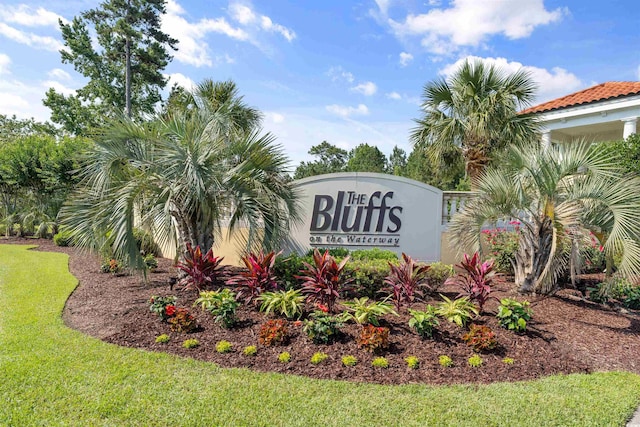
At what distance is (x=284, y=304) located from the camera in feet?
17.6

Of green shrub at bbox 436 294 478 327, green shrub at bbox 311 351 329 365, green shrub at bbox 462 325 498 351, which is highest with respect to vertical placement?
green shrub at bbox 436 294 478 327

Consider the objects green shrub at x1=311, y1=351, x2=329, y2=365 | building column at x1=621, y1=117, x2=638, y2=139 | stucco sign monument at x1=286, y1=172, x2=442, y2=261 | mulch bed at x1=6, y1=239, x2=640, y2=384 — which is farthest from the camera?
building column at x1=621, y1=117, x2=638, y2=139

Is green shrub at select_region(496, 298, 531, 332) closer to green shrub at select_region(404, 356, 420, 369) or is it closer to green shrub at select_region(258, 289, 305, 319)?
green shrub at select_region(404, 356, 420, 369)

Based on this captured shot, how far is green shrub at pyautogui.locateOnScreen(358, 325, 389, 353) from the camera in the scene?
4.37m

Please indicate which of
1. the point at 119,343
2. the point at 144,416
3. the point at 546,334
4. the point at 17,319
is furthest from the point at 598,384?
the point at 17,319

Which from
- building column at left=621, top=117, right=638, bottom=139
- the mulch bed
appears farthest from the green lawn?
building column at left=621, top=117, right=638, bottom=139

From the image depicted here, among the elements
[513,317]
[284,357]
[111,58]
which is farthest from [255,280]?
[111,58]

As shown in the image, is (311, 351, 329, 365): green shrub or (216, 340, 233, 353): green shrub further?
(216, 340, 233, 353): green shrub

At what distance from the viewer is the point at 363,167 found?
3769 cm

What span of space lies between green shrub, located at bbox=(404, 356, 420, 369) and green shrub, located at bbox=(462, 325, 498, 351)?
79 centimetres

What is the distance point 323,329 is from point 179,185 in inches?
136

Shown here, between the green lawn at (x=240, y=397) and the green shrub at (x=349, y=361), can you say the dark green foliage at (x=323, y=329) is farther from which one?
the green lawn at (x=240, y=397)

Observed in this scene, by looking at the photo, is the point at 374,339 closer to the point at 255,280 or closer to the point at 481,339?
the point at 481,339

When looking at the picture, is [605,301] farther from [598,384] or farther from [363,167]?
[363,167]
